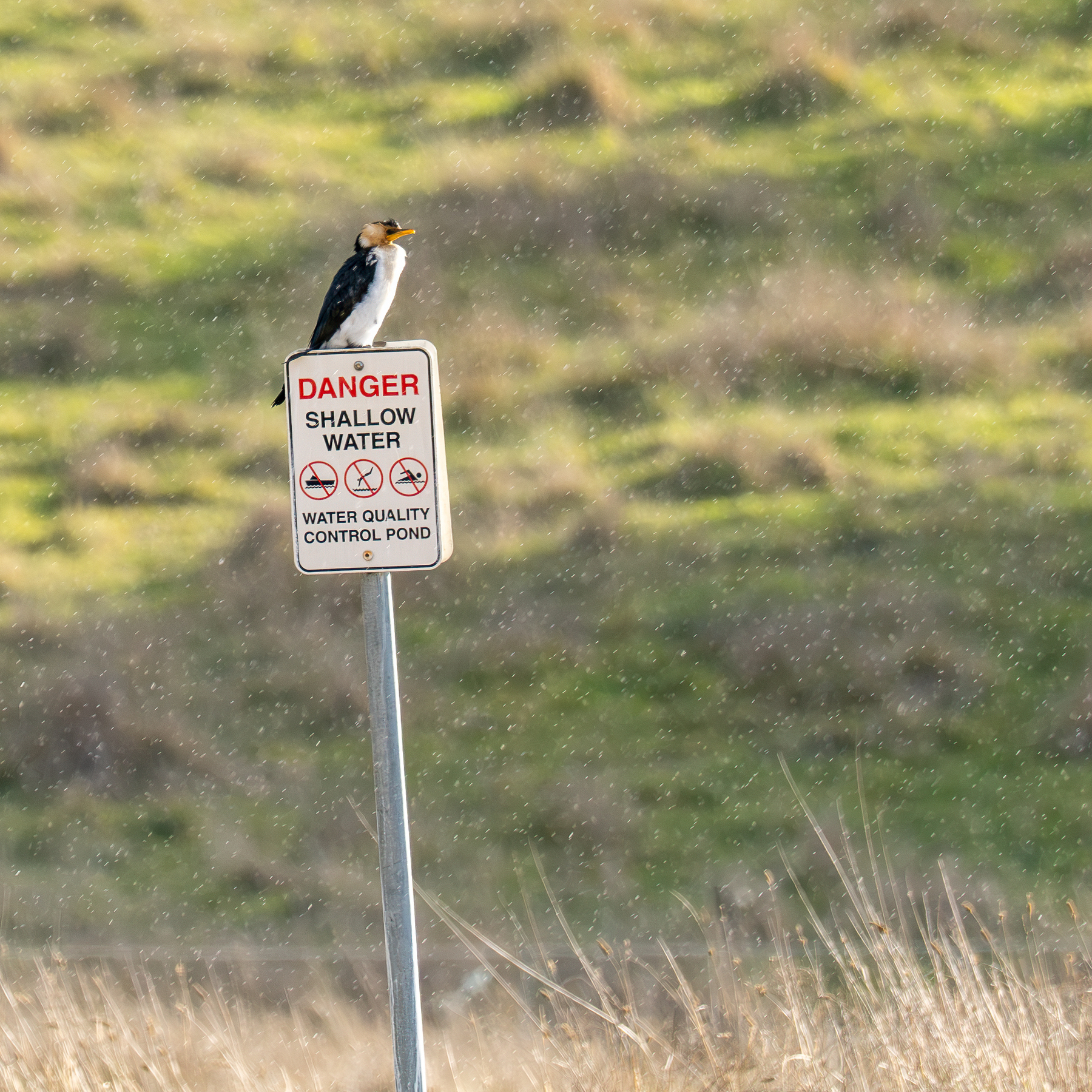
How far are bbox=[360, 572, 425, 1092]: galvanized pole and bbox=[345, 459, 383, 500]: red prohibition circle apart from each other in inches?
7.9

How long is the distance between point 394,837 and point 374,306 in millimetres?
2349

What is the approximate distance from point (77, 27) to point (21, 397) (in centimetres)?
967

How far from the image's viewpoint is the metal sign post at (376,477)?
3182 mm

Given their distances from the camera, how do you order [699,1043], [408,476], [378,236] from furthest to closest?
[378,236] < [699,1043] < [408,476]

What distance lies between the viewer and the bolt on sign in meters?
3.21

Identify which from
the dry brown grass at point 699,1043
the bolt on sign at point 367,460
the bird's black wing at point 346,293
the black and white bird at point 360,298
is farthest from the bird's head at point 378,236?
the dry brown grass at point 699,1043

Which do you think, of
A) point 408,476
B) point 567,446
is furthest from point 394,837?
point 567,446

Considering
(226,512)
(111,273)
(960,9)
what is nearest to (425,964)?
(226,512)

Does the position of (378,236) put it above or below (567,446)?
above

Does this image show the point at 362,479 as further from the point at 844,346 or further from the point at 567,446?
the point at 844,346

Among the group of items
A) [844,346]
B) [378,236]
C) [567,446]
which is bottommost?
[567,446]

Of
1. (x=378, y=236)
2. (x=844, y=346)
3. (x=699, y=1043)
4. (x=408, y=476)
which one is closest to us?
(x=408, y=476)

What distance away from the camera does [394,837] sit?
312 cm

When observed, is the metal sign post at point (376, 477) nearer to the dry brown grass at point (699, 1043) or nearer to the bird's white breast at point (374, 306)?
the dry brown grass at point (699, 1043)
